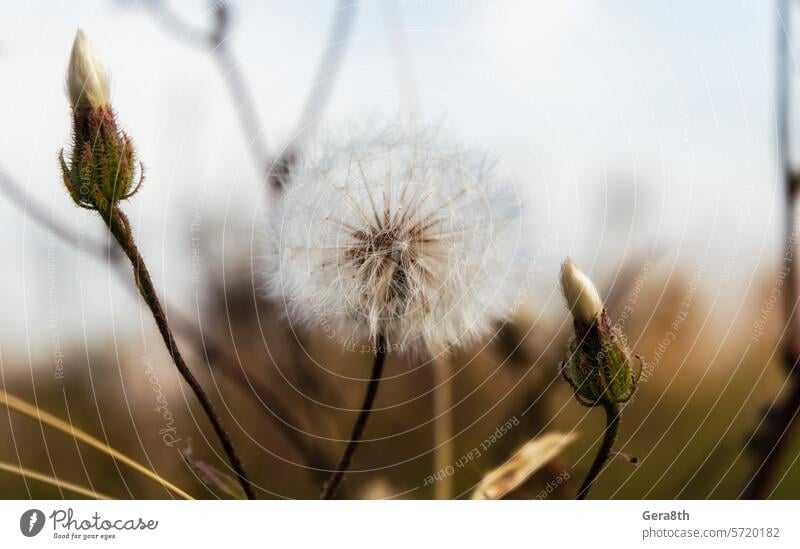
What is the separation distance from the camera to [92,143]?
41.8 inches

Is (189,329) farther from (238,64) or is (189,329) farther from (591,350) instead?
(591,350)

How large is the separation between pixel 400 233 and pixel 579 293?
34cm

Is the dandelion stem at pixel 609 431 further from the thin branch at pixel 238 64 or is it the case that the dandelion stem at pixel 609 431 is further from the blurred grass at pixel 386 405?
the thin branch at pixel 238 64

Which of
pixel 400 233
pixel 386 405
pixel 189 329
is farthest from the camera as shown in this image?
pixel 386 405

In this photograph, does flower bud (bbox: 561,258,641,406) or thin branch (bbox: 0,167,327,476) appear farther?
thin branch (bbox: 0,167,327,476)

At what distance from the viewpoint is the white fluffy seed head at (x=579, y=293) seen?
109cm

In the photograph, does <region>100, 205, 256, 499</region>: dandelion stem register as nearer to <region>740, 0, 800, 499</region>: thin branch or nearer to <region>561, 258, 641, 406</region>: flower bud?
<region>561, 258, 641, 406</region>: flower bud

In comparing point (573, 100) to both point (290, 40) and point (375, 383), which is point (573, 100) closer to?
point (290, 40)

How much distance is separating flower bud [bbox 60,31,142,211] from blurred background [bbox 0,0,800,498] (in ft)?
1.23

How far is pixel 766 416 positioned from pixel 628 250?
1.44 feet

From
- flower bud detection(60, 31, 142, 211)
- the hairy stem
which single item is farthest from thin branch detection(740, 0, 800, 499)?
flower bud detection(60, 31, 142, 211)

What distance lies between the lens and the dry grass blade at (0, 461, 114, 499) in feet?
5.06
